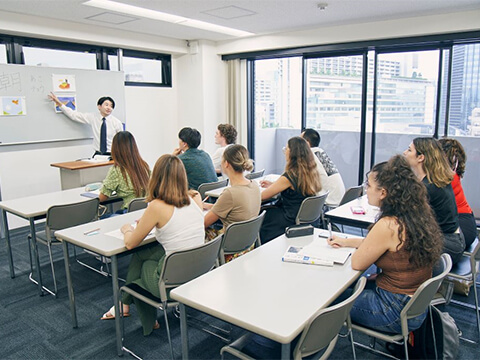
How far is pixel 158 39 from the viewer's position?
6.57 metres

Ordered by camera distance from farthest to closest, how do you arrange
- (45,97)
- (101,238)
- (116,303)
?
1. (45,97)
2. (101,238)
3. (116,303)

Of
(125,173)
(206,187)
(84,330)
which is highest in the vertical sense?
(125,173)

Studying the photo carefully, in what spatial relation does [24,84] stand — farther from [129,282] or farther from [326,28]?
[326,28]

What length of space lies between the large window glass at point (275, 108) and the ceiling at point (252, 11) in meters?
1.06

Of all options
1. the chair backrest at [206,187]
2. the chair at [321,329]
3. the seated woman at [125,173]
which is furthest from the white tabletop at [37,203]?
the chair at [321,329]

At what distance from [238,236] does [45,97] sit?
3.93 metres

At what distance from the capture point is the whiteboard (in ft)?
16.8

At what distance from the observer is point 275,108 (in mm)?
7078

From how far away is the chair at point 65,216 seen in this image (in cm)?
333

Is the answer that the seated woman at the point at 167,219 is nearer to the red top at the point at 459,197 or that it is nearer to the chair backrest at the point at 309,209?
the chair backrest at the point at 309,209

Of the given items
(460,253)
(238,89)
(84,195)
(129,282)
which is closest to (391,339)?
(460,253)

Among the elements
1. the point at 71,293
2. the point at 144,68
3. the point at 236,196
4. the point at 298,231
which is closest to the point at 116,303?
the point at 71,293

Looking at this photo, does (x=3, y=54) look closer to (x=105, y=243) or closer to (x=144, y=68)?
(x=144, y=68)

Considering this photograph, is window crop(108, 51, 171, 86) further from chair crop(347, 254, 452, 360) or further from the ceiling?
chair crop(347, 254, 452, 360)
